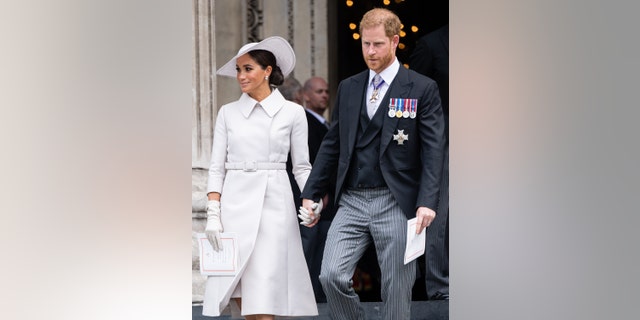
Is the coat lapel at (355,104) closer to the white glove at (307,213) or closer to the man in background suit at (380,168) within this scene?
the man in background suit at (380,168)

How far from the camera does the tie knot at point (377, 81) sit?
7.62 meters

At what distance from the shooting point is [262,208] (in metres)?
7.54

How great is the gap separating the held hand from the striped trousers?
0.30 ft

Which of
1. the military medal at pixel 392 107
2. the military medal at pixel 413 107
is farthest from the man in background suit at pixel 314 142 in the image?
the military medal at pixel 413 107

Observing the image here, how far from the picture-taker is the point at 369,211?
7.41 meters

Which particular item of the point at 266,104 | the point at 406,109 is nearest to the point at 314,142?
the point at 266,104

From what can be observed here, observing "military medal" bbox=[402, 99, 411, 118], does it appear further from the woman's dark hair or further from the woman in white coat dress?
the woman's dark hair

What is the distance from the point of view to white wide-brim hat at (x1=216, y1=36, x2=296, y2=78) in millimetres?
7730

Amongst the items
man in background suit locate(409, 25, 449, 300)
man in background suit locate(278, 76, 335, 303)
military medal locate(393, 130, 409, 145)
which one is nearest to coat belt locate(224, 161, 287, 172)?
man in background suit locate(278, 76, 335, 303)
